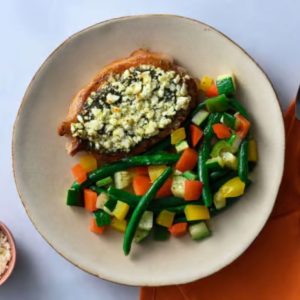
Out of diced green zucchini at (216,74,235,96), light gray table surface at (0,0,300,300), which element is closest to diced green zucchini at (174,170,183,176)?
diced green zucchini at (216,74,235,96)

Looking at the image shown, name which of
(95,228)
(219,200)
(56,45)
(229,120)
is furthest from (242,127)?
(56,45)

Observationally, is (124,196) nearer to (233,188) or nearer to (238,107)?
(233,188)

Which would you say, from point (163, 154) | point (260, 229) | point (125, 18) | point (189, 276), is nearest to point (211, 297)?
point (189, 276)

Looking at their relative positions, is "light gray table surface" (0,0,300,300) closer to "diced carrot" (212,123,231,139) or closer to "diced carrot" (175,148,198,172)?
"diced carrot" (212,123,231,139)

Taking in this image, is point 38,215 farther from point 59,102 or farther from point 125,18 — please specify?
point 125,18

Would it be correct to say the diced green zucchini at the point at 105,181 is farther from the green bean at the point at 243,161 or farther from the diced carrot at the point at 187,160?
the green bean at the point at 243,161
